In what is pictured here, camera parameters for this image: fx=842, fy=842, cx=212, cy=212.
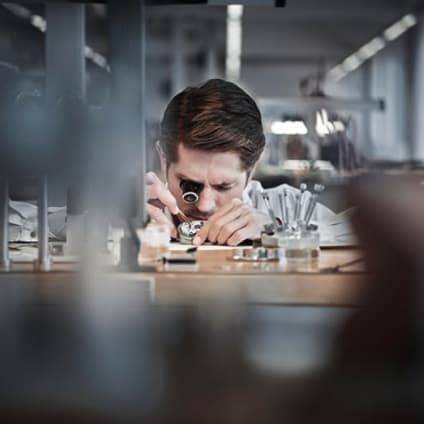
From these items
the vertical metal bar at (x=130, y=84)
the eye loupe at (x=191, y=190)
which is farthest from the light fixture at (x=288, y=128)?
the vertical metal bar at (x=130, y=84)

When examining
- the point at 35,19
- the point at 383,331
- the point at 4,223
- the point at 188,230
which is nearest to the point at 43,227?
the point at 4,223

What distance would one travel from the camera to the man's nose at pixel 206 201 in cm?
291

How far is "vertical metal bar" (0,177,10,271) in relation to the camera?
1647mm

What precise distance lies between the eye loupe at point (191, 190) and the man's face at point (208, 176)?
0.04ft

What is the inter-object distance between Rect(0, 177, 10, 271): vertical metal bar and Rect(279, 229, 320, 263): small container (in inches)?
22.5

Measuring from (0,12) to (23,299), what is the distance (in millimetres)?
1088

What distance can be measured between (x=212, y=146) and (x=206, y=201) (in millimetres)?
222

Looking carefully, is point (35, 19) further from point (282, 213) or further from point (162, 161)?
point (282, 213)

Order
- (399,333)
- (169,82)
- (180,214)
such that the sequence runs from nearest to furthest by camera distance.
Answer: (399,333) → (180,214) → (169,82)

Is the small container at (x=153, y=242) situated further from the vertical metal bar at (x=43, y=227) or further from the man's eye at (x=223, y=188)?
the man's eye at (x=223, y=188)

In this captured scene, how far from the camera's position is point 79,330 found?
1585 mm

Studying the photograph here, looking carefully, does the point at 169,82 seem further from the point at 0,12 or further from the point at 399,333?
the point at 399,333

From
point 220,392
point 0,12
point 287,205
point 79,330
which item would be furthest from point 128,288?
point 0,12

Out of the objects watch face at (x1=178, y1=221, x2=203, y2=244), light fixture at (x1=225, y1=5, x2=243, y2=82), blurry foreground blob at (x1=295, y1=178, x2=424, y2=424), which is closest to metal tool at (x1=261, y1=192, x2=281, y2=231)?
watch face at (x1=178, y1=221, x2=203, y2=244)
